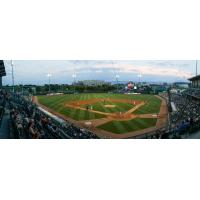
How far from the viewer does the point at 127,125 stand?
10391mm

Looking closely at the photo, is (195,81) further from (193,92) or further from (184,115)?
(184,115)

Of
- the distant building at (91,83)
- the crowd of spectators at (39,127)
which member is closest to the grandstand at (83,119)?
the crowd of spectators at (39,127)

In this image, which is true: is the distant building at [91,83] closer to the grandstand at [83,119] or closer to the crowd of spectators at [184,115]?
the grandstand at [83,119]

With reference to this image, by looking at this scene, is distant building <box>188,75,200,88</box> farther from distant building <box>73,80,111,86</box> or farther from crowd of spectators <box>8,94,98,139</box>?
crowd of spectators <box>8,94,98,139</box>

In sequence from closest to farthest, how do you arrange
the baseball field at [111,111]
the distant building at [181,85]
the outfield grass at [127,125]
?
1. the outfield grass at [127,125]
2. the baseball field at [111,111]
3. the distant building at [181,85]

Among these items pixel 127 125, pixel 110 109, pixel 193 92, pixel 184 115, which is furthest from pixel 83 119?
pixel 193 92

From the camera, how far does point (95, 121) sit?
10977 mm

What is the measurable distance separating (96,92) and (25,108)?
3.77 metres

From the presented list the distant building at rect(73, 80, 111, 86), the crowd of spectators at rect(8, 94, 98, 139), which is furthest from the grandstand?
the distant building at rect(73, 80, 111, 86)

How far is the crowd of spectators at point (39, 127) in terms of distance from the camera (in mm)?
8586

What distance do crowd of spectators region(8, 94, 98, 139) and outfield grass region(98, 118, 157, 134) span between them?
0.87 metres

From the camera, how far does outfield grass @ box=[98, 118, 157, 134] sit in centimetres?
1028

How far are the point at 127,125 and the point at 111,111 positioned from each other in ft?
3.83

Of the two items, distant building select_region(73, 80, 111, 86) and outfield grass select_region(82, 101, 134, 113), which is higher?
distant building select_region(73, 80, 111, 86)
